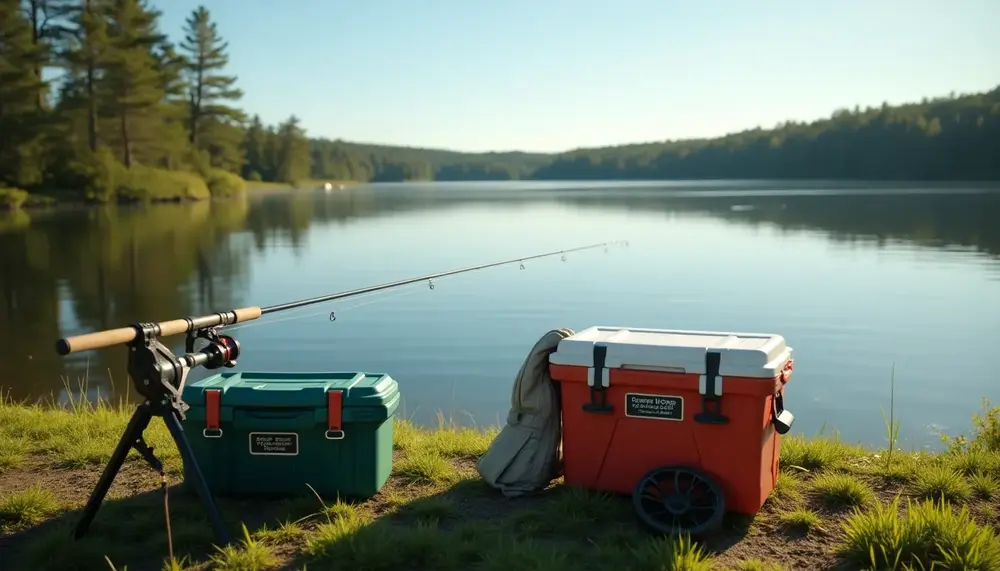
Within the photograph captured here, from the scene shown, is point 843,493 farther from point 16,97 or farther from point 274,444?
point 16,97

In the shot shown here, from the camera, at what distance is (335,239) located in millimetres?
27766

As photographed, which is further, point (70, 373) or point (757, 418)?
point (70, 373)

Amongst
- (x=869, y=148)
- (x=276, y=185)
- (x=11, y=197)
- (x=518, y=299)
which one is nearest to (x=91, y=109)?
(x=11, y=197)

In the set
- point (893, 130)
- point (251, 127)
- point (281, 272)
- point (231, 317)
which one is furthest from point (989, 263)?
point (893, 130)

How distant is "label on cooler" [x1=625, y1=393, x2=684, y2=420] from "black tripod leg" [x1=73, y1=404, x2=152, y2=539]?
2074mm

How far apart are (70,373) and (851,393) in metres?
8.49

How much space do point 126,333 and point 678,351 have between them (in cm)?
227

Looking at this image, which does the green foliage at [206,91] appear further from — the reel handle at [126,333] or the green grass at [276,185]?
the reel handle at [126,333]

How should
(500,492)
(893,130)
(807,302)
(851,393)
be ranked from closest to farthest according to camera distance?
1. (500,492)
2. (851,393)
3. (807,302)
4. (893,130)

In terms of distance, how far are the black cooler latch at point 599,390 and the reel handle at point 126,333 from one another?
64.2 inches

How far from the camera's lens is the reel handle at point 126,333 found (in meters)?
3.09

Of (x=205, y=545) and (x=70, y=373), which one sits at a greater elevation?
(x=205, y=545)

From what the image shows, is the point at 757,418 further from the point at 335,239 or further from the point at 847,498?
the point at 335,239

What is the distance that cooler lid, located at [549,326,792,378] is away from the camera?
3717 millimetres
